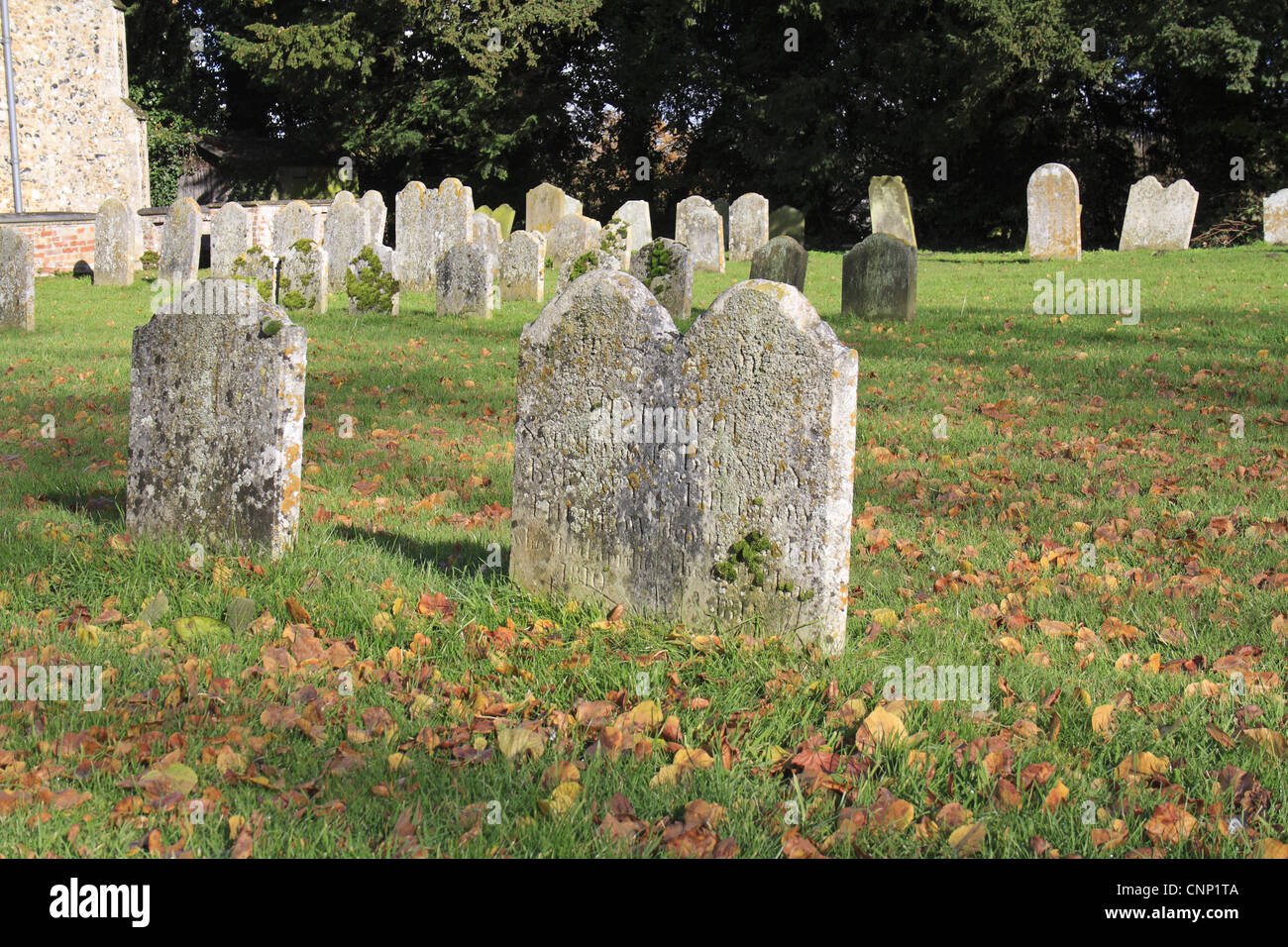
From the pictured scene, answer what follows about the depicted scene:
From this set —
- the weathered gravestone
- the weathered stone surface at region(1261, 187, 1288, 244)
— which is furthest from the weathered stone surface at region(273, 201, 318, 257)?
the weathered stone surface at region(1261, 187, 1288, 244)

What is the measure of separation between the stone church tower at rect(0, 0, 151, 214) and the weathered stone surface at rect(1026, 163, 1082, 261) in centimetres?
2169

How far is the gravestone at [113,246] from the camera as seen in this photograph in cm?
1973

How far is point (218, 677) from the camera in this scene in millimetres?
3652

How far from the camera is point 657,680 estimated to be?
148 inches

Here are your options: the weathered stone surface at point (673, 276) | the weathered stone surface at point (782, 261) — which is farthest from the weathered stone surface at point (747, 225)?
the weathered stone surface at point (673, 276)

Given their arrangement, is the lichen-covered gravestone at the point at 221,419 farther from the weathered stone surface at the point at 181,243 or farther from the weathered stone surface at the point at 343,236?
the weathered stone surface at the point at 181,243

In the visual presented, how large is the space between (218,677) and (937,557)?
3.24m

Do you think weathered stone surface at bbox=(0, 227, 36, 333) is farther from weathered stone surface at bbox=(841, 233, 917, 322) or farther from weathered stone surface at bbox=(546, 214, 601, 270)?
weathered stone surface at bbox=(841, 233, 917, 322)

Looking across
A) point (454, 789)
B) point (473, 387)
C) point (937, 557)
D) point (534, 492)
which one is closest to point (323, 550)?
point (534, 492)

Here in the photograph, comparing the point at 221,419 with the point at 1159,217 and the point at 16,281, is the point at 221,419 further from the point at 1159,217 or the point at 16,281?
the point at 1159,217

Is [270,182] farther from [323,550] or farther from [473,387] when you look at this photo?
[323,550]

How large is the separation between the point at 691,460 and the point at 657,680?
902 millimetres

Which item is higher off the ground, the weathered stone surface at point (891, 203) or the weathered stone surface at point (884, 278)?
the weathered stone surface at point (891, 203)

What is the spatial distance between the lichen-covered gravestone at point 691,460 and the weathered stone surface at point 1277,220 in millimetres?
22305
